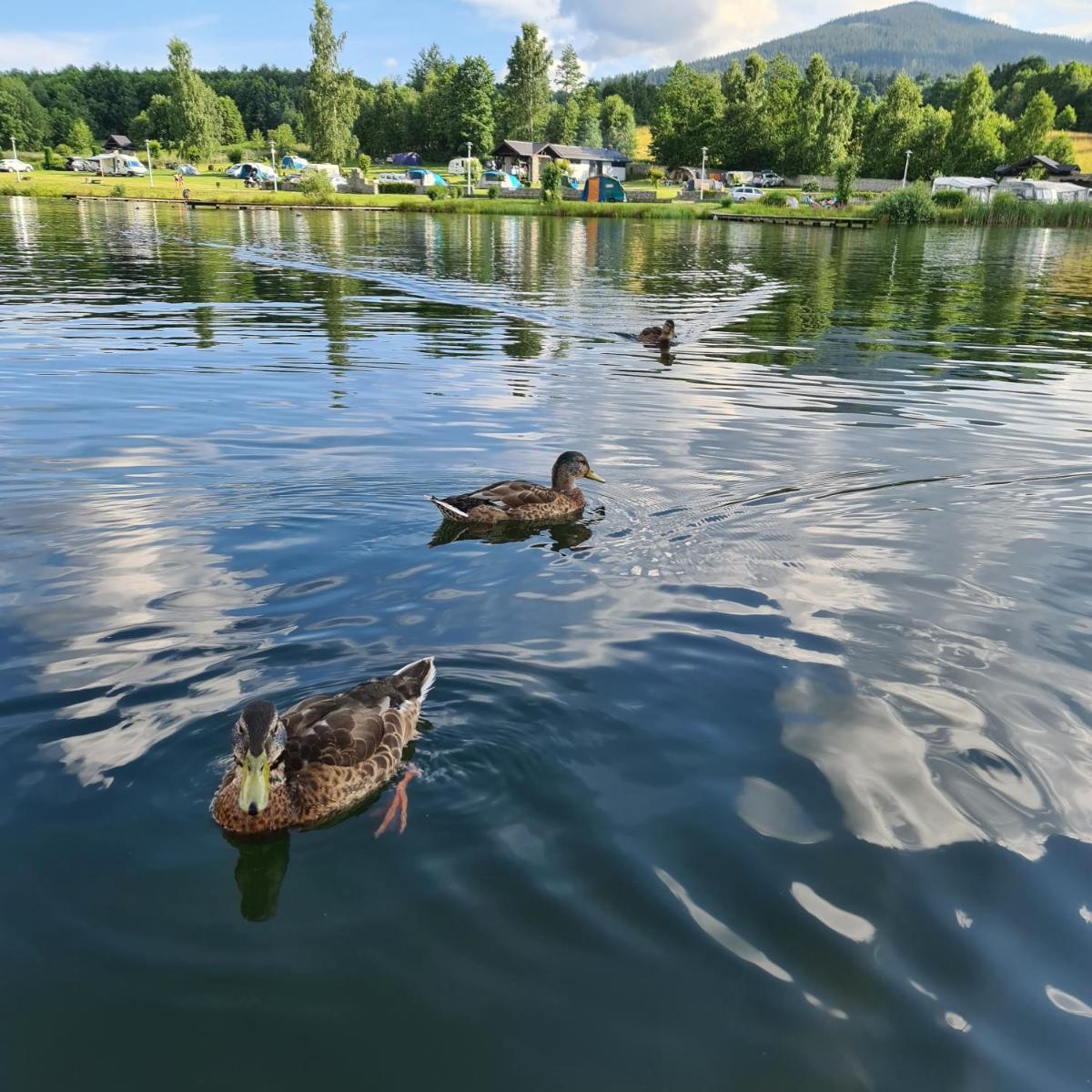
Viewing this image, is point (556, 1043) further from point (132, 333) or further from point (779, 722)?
point (132, 333)

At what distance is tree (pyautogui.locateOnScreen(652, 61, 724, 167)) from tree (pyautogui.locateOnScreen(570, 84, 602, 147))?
22565 mm

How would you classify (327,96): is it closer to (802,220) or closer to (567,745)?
(802,220)

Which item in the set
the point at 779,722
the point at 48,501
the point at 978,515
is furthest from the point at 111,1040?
the point at 978,515

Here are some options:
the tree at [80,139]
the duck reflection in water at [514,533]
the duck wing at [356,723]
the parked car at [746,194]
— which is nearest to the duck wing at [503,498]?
the duck reflection in water at [514,533]

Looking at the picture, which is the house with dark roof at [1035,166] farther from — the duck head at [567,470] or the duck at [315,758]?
the duck at [315,758]

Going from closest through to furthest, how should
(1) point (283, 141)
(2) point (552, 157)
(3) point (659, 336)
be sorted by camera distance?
(3) point (659, 336)
(2) point (552, 157)
(1) point (283, 141)

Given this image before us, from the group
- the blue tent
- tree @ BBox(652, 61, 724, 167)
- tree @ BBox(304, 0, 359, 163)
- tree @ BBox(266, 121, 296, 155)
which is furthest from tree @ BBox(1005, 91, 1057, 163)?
tree @ BBox(266, 121, 296, 155)

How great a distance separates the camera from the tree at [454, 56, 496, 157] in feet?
531

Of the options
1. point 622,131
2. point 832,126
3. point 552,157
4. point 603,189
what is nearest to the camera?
point 603,189

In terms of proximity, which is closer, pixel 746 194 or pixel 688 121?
pixel 746 194

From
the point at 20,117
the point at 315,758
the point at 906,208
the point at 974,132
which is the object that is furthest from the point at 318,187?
the point at 315,758

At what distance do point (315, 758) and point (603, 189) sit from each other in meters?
120

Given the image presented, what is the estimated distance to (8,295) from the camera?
2819 centimetres

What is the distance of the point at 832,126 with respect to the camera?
454ft
